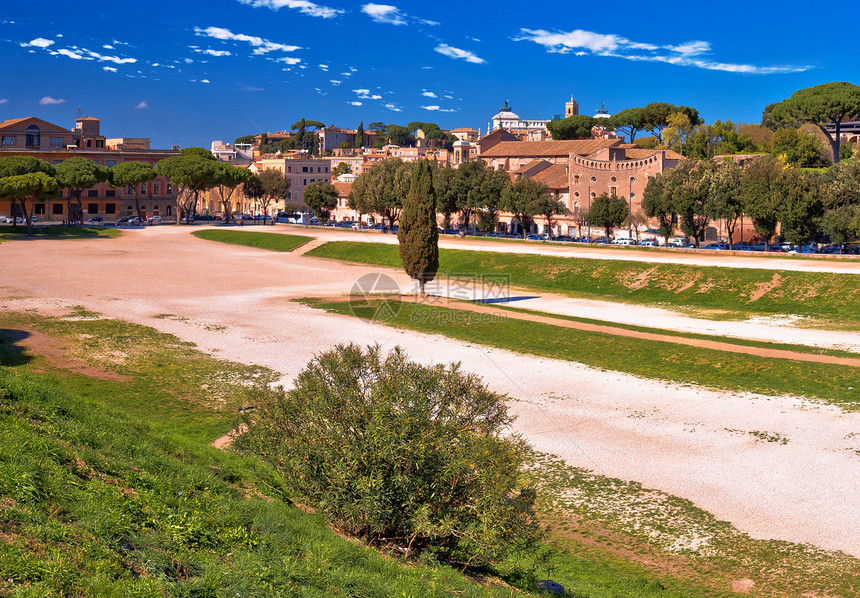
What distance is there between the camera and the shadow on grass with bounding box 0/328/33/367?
2836 centimetres

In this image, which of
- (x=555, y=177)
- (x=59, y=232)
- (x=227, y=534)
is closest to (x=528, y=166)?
(x=555, y=177)

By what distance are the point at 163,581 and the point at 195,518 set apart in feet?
6.91

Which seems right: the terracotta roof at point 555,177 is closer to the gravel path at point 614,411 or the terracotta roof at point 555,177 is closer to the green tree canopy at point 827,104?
the green tree canopy at point 827,104

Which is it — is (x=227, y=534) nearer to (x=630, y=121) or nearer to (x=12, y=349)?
(x=12, y=349)

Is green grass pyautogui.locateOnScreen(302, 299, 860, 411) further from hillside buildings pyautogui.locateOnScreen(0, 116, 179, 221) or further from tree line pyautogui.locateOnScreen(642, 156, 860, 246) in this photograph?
hillside buildings pyautogui.locateOnScreen(0, 116, 179, 221)

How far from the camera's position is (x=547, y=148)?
11238 centimetres

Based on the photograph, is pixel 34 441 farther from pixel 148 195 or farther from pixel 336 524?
pixel 148 195

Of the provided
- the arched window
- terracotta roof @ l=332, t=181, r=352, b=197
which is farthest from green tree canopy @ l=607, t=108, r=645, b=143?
the arched window

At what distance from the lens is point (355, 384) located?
13.5 m

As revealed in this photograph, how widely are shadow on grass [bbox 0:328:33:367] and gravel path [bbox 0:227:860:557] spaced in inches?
236

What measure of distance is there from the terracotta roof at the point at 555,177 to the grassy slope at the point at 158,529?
263ft

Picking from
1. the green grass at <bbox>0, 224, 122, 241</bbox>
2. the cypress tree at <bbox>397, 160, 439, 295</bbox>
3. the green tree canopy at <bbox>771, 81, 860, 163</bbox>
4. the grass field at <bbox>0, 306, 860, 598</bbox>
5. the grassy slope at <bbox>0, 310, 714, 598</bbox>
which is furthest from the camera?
the green tree canopy at <bbox>771, 81, 860, 163</bbox>

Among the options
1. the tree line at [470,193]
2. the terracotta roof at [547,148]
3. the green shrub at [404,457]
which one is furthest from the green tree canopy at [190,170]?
the green shrub at [404,457]

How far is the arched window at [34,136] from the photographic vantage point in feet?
372
